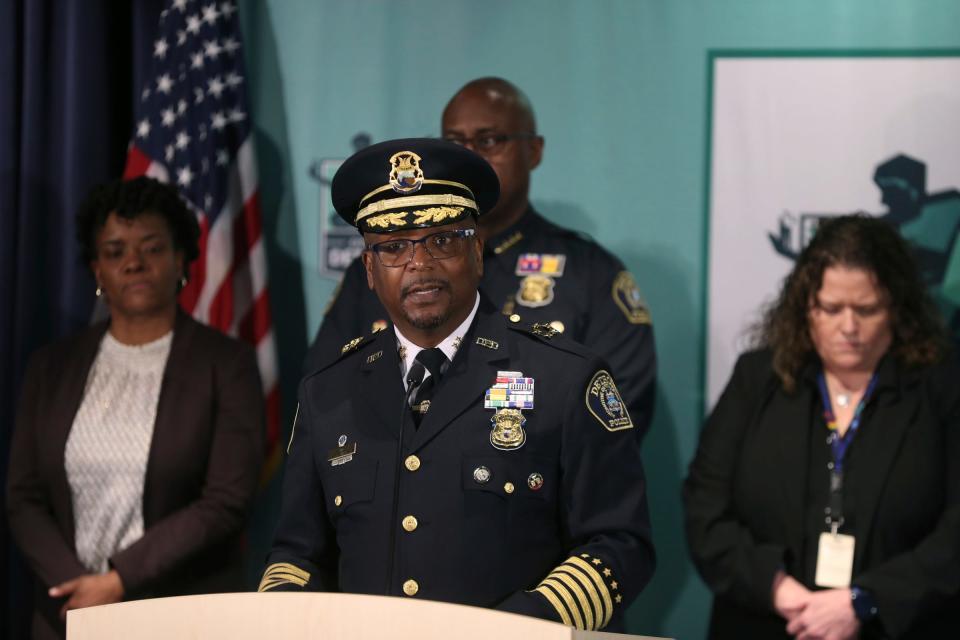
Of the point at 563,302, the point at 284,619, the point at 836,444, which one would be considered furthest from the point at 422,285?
the point at 836,444

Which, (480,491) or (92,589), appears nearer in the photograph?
(480,491)

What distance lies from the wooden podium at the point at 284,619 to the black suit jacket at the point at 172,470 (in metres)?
1.68

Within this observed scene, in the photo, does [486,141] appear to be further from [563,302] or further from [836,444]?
[836,444]

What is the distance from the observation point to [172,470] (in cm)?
312

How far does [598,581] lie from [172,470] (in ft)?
5.67

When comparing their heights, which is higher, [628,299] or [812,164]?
[812,164]

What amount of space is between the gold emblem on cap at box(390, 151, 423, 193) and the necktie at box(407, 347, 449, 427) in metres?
0.28

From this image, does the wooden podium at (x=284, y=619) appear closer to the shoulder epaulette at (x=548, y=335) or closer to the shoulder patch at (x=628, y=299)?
the shoulder epaulette at (x=548, y=335)

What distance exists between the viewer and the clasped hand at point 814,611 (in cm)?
269

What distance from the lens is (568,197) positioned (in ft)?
12.8

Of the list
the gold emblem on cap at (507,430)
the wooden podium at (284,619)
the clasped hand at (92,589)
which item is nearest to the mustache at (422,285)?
the gold emblem on cap at (507,430)

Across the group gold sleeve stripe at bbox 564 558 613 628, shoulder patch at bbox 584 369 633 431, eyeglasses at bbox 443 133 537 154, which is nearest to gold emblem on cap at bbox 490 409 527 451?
shoulder patch at bbox 584 369 633 431

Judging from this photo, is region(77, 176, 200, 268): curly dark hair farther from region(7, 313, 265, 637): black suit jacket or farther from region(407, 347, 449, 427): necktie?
region(407, 347, 449, 427): necktie

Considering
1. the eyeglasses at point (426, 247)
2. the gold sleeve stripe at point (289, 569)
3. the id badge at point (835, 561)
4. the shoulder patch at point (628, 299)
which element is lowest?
the id badge at point (835, 561)
